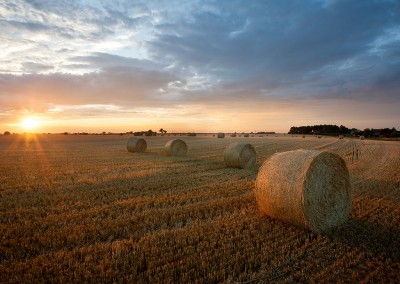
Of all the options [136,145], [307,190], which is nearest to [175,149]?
[136,145]

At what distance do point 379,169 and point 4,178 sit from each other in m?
15.7

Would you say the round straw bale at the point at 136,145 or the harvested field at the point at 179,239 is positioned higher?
the round straw bale at the point at 136,145

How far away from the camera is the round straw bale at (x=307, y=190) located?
574 cm

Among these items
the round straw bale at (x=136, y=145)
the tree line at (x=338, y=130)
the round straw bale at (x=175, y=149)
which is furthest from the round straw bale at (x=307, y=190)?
the tree line at (x=338, y=130)

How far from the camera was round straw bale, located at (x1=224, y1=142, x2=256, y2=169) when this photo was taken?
1327cm

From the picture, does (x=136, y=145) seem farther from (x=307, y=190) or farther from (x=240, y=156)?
(x=307, y=190)

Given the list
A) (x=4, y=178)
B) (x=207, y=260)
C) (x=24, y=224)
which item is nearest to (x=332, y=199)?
(x=207, y=260)

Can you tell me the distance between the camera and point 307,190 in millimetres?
5844

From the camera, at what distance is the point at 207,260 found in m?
4.32

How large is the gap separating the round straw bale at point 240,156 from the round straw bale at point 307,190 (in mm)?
Answer: 6476

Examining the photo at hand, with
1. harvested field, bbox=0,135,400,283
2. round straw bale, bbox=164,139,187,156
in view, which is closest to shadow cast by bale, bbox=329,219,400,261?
harvested field, bbox=0,135,400,283

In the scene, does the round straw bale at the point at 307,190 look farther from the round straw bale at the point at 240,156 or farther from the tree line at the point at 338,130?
the tree line at the point at 338,130

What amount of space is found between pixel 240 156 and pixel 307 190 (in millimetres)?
7366

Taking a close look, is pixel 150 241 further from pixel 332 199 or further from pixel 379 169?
pixel 379 169
